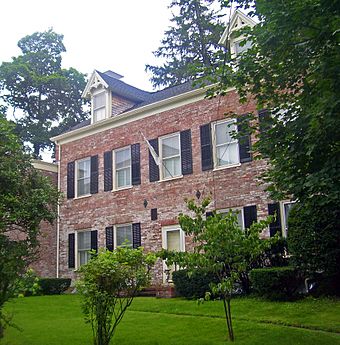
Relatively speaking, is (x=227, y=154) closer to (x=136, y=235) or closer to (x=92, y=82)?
(x=136, y=235)

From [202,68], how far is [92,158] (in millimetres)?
12734

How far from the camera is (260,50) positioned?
303 inches

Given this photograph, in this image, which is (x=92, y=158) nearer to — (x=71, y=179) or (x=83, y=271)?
(x=71, y=179)

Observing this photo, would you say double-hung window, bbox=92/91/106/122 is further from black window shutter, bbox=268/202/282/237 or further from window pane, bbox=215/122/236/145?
black window shutter, bbox=268/202/282/237

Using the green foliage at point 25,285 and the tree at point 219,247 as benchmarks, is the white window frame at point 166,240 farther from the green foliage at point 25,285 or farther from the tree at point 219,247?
the green foliage at point 25,285

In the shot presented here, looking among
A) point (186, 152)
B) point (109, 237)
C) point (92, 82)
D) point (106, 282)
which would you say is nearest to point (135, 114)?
point (186, 152)

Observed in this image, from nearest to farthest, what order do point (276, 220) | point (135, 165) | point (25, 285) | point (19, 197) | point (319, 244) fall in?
1. point (25, 285)
2. point (19, 197)
3. point (319, 244)
4. point (276, 220)
5. point (135, 165)

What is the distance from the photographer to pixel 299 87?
776 centimetres

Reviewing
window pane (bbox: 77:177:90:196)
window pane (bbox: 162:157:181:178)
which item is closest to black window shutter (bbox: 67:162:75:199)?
window pane (bbox: 77:177:90:196)

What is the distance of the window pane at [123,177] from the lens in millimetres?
19203

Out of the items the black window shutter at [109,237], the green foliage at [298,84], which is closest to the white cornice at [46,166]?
the black window shutter at [109,237]

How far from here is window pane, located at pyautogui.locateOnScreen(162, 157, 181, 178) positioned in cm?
1734

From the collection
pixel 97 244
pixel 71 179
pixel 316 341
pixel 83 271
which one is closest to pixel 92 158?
pixel 71 179

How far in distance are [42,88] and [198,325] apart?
28599mm
